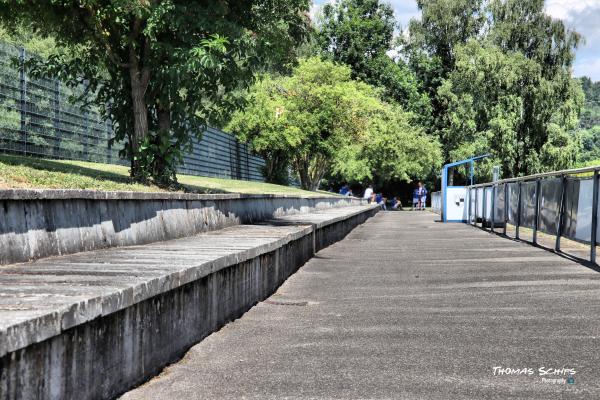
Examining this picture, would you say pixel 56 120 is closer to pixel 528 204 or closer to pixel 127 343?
pixel 528 204

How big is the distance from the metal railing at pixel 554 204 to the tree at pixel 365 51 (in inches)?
1993

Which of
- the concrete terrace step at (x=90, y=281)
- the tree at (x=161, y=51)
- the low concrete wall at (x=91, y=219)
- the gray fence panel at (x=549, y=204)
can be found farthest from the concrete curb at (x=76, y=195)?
the gray fence panel at (x=549, y=204)

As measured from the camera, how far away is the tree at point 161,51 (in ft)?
42.1

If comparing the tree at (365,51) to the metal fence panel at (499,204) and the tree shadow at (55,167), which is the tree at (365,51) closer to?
the metal fence panel at (499,204)

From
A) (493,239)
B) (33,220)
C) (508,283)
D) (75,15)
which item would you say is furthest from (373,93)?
(33,220)

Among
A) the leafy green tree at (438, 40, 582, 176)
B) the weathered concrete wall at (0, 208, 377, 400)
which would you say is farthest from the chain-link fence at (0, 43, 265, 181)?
the leafy green tree at (438, 40, 582, 176)

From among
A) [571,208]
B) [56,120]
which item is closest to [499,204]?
[571,208]

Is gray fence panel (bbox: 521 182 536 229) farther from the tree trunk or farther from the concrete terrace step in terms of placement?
the concrete terrace step

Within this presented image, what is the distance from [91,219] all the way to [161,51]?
7388 millimetres

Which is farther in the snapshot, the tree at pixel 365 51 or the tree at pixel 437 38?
the tree at pixel 365 51

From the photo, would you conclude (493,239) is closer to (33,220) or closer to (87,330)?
(33,220)

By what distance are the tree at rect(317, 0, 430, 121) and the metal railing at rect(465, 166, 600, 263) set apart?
166ft

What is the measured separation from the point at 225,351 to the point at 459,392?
185 centimetres

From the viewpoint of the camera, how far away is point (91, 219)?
658 centimetres
